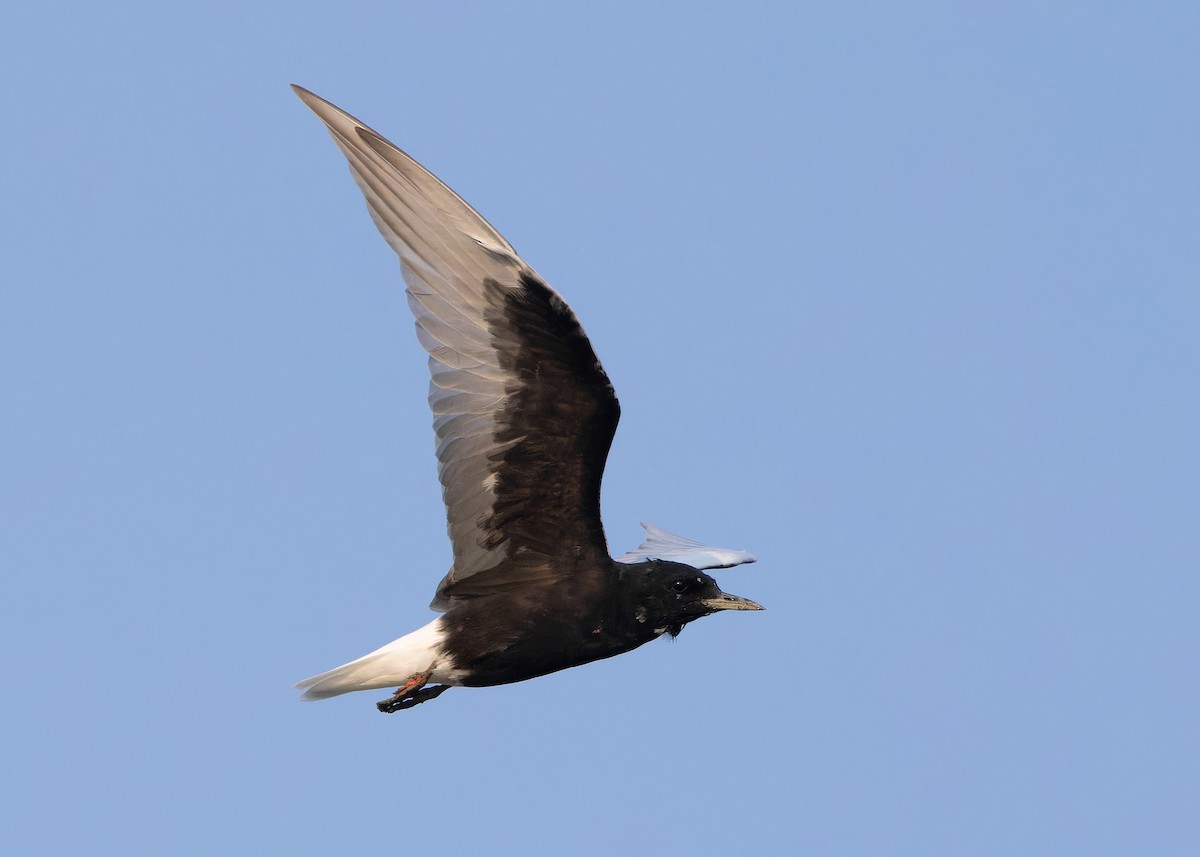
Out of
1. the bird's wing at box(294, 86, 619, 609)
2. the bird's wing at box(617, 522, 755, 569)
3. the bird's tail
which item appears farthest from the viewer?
the bird's wing at box(617, 522, 755, 569)

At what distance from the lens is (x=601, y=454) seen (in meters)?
14.5

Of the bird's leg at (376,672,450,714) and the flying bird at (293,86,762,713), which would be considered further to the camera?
the bird's leg at (376,672,450,714)

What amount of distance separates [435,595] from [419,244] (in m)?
2.97

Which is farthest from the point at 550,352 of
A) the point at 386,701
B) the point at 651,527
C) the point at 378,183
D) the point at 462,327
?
the point at 651,527

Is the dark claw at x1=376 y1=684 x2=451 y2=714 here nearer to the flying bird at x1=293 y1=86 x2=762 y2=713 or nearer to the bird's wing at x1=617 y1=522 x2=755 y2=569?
the flying bird at x1=293 y1=86 x2=762 y2=713

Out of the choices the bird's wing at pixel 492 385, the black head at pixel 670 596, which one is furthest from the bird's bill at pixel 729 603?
the bird's wing at pixel 492 385

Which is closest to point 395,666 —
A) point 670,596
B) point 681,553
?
point 670,596

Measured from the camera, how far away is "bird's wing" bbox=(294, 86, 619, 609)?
13.7 m

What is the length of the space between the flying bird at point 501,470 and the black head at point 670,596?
0.01 m

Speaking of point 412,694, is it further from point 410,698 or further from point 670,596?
point 670,596

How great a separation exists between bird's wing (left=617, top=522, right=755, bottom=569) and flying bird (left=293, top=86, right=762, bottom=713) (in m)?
1.74

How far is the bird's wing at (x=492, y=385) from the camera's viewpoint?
1373cm

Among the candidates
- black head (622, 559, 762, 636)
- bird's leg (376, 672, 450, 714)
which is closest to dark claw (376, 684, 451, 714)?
bird's leg (376, 672, 450, 714)

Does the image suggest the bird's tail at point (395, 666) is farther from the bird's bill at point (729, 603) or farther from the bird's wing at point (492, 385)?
the bird's bill at point (729, 603)
